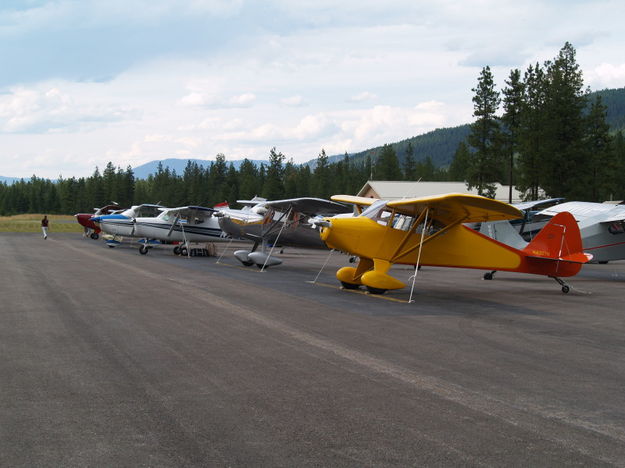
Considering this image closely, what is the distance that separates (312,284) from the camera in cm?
1641

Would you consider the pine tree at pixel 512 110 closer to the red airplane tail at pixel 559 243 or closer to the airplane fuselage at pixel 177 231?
the airplane fuselage at pixel 177 231

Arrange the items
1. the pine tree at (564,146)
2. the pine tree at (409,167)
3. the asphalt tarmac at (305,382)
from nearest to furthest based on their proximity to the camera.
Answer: the asphalt tarmac at (305,382) < the pine tree at (564,146) < the pine tree at (409,167)

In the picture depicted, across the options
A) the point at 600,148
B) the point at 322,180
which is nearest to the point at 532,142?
the point at 600,148

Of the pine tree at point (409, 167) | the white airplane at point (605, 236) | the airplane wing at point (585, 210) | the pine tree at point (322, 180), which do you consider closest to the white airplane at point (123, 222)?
the airplane wing at point (585, 210)

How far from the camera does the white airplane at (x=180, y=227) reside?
98.6 ft

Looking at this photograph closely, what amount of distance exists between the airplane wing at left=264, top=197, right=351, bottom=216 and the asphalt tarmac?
322 inches

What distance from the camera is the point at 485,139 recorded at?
58.2m

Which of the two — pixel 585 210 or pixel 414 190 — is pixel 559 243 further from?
pixel 414 190

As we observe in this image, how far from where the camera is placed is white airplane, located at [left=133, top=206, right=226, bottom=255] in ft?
98.6

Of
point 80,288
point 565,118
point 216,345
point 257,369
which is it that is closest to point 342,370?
point 257,369

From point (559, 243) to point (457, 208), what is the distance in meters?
3.81

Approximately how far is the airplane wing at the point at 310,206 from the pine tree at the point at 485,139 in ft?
124

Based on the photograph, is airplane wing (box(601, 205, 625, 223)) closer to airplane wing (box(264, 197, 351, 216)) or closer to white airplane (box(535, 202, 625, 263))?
white airplane (box(535, 202, 625, 263))

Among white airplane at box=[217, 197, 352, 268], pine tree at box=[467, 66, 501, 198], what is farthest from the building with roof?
white airplane at box=[217, 197, 352, 268]
